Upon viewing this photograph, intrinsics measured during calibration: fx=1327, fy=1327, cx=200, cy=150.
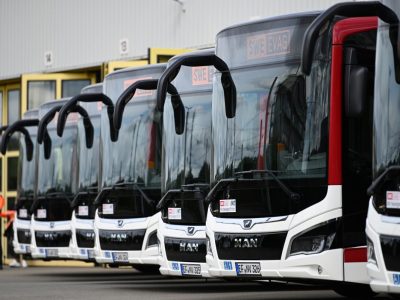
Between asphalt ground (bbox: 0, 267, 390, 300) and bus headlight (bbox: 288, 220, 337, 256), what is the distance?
239cm

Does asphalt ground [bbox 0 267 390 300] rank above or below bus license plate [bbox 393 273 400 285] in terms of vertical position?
below

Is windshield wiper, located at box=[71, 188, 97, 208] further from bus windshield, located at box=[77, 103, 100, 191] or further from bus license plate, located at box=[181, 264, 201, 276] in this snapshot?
bus license plate, located at box=[181, 264, 201, 276]

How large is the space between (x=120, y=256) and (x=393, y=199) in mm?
8043

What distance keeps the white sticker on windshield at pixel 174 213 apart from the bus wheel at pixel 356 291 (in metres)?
2.51

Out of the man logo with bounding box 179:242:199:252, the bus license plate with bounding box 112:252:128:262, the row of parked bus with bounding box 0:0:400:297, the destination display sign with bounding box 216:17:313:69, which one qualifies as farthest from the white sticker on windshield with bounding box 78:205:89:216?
the destination display sign with bounding box 216:17:313:69

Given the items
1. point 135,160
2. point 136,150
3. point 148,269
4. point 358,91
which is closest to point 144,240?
point 135,160

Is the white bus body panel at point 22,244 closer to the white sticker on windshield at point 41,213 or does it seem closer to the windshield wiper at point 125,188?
the white sticker on windshield at point 41,213

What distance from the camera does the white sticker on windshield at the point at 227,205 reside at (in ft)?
44.3

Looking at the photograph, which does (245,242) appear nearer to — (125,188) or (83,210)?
(125,188)

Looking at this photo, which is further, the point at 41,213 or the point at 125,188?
the point at 41,213

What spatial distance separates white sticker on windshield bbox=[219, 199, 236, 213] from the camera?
13.5m

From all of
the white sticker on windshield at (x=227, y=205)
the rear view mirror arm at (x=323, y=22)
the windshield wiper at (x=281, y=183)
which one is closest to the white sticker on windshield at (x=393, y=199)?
the rear view mirror arm at (x=323, y=22)

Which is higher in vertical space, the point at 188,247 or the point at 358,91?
the point at 358,91

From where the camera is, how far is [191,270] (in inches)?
610
